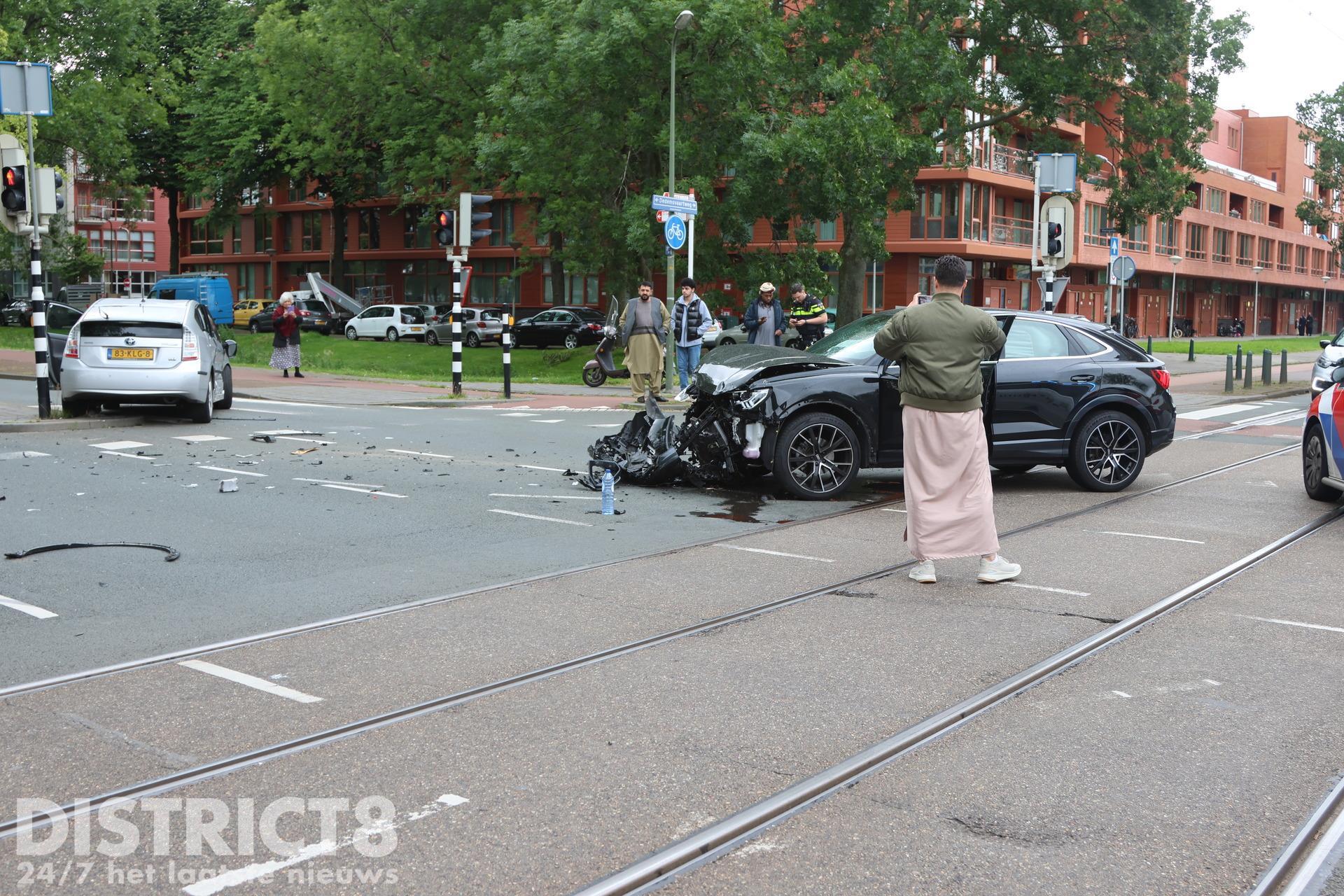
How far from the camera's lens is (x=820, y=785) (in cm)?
438

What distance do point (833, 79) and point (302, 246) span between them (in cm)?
5014

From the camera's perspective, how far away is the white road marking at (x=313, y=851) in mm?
3561

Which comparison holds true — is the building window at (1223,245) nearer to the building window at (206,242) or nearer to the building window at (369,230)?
the building window at (369,230)

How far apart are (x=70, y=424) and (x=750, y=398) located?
917 cm

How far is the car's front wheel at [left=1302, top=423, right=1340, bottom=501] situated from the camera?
11203mm

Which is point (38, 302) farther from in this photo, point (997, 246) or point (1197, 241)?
point (1197, 241)

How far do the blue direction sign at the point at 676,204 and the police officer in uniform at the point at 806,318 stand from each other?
373cm

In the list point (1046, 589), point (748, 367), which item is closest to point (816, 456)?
point (748, 367)

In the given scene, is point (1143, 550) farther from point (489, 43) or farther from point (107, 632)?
point (489, 43)

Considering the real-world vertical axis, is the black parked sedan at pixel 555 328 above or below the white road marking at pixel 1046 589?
above

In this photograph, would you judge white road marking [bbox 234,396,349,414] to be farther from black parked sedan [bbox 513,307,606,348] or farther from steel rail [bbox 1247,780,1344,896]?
black parked sedan [bbox 513,307,606,348]

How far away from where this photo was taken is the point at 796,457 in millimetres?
11016

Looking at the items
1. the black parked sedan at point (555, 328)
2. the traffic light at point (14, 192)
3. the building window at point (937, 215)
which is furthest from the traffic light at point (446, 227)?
the building window at point (937, 215)

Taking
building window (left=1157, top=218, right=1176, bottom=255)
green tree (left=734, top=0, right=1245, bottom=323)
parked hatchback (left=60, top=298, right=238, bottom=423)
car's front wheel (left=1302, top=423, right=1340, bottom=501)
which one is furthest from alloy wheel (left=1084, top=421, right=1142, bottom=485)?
building window (left=1157, top=218, right=1176, bottom=255)
